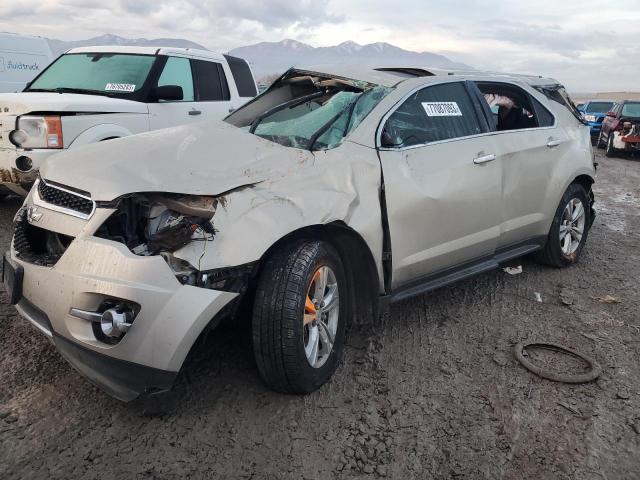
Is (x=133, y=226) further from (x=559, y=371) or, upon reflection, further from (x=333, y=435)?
(x=559, y=371)

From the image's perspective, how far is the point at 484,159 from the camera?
13.1 feet

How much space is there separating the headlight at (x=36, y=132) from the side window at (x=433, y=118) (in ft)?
11.4

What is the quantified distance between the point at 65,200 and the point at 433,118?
7.76 ft

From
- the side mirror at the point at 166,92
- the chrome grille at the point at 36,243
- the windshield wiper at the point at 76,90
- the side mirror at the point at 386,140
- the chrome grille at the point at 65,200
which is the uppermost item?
the windshield wiper at the point at 76,90

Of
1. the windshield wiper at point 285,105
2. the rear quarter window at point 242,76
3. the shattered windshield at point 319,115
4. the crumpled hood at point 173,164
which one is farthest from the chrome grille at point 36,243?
the rear quarter window at point 242,76

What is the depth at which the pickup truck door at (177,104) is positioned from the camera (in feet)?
20.8

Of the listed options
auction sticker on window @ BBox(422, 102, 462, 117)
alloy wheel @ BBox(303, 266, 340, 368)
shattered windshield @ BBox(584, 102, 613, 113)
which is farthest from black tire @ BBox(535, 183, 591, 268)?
shattered windshield @ BBox(584, 102, 613, 113)

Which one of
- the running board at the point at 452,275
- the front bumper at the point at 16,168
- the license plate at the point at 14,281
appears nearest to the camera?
the license plate at the point at 14,281

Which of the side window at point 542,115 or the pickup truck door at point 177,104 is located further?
the pickup truck door at point 177,104

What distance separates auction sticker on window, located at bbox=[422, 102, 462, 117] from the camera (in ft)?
12.6

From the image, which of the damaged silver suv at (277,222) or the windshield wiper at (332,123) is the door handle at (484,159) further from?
the windshield wiper at (332,123)

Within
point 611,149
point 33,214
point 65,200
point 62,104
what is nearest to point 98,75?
point 62,104

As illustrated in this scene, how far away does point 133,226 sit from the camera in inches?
105

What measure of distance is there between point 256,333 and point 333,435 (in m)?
0.61
